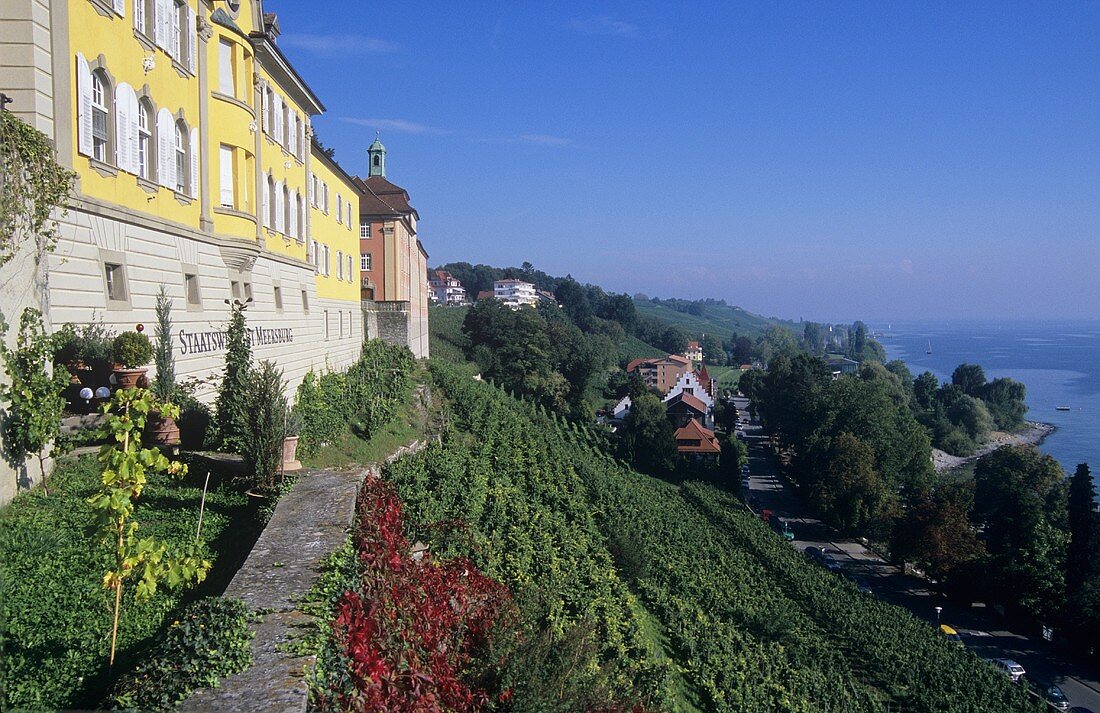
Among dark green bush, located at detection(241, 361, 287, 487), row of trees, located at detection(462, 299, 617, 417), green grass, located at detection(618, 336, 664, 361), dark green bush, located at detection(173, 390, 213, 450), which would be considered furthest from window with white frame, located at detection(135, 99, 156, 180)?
green grass, located at detection(618, 336, 664, 361)

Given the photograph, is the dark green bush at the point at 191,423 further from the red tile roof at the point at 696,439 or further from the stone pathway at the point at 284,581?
the red tile roof at the point at 696,439

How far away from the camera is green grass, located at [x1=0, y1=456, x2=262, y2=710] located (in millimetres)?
5723

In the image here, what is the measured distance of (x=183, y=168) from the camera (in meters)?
13.5

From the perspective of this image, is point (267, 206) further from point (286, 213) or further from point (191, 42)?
point (191, 42)

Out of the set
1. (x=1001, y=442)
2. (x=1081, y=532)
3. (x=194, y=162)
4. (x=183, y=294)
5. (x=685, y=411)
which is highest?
(x=194, y=162)

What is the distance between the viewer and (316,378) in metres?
21.9

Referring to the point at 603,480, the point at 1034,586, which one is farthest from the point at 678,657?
the point at 1034,586

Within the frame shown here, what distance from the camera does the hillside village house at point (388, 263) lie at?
34594 mm

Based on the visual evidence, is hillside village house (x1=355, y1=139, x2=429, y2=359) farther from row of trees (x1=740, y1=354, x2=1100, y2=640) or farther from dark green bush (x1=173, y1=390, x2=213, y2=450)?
row of trees (x1=740, y1=354, x2=1100, y2=640)

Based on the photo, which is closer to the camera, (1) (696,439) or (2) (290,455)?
(2) (290,455)

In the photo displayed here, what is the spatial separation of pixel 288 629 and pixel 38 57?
26.2 ft

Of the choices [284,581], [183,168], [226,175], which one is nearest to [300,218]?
[226,175]

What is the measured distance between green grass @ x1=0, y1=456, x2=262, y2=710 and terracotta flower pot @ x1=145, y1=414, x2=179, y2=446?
4.13 feet

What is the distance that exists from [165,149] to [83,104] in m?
2.51
